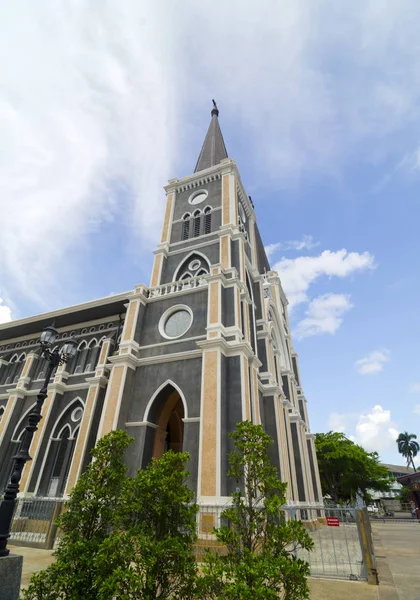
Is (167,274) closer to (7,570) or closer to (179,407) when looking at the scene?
(179,407)

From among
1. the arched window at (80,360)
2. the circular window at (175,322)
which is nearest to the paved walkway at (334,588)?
the circular window at (175,322)

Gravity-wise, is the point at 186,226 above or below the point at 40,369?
above

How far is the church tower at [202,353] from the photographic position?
38.3ft

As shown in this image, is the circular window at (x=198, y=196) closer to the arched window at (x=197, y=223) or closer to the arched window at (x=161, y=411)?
the arched window at (x=197, y=223)

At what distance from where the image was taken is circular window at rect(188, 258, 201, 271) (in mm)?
18002

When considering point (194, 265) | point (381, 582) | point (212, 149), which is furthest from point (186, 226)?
point (381, 582)

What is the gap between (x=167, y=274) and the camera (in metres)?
18.5

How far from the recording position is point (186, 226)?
20469mm

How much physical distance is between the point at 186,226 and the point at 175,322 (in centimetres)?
775

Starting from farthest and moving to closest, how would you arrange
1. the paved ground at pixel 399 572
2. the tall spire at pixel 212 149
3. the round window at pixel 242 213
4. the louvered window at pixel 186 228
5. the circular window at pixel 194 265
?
the tall spire at pixel 212 149, the round window at pixel 242 213, the louvered window at pixel 186 228, the circular window at pixel 194 265, the paved ground at pixel 399 572

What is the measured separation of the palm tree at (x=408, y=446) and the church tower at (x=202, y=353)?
63.8m

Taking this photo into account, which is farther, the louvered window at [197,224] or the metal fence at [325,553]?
the louvered window at [197,224]

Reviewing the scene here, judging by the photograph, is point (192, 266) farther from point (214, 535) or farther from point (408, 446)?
point (408, 446)

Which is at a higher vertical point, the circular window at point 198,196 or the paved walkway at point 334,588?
the circular window at point 198,196
